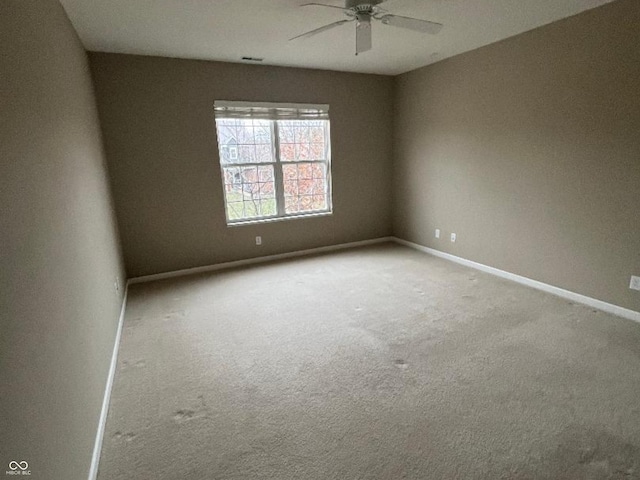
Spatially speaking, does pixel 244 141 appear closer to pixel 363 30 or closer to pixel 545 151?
pixel 363 30

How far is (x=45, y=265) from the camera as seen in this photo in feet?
4.30

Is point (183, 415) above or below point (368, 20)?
below

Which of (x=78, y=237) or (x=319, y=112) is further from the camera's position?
(x=319, y=112)

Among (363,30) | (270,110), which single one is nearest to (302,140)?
(270,110)

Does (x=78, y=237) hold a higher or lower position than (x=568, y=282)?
higher

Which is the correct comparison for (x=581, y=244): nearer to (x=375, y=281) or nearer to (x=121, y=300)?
(x=375, y=281)

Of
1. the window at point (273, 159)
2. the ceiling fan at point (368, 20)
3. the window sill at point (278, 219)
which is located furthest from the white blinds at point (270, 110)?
the ceiling fan at point (368, 20)

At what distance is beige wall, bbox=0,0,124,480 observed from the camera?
976mm

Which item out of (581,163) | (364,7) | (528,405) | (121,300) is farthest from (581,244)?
(121,300)

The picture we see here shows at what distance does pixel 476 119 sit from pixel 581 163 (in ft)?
4.05

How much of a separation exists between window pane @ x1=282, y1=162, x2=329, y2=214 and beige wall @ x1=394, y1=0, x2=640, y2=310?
4.70 ft

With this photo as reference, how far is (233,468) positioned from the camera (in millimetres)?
1526

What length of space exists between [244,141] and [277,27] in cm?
163

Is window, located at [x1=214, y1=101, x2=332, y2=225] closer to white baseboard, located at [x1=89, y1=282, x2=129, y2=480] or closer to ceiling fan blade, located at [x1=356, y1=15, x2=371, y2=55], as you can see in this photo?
ceiling fan blade, located at [x1=356, y1=15, x2=371, y2=55]
